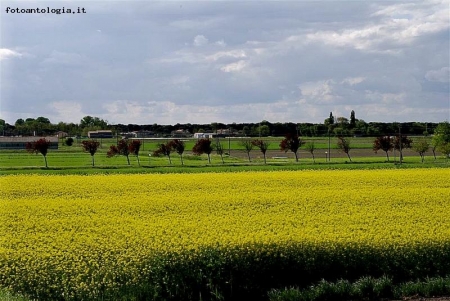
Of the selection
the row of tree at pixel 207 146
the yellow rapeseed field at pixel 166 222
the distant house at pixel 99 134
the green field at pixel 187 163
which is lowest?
the green field at pixel 187 163

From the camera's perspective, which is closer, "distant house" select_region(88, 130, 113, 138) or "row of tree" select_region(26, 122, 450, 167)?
"row of tree" select_region(26, 122, 450, 167)

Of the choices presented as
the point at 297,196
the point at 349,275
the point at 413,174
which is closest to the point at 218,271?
the point at 349,275

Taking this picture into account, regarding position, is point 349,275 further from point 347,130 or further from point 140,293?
point 347,130

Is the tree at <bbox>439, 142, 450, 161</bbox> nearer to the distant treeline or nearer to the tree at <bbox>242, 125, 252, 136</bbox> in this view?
the distant treeline

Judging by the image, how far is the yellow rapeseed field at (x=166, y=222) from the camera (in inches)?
506

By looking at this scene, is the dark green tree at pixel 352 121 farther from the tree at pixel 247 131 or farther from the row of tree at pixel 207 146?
the row of tree at pixel 207 146

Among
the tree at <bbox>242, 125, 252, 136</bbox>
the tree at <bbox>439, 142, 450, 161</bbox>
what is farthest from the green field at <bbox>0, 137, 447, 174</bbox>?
the tree at <bbox>242, 125, 252, 136</bbox>

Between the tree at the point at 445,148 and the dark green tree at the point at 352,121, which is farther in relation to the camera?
the dark green tree at the point at 352,121

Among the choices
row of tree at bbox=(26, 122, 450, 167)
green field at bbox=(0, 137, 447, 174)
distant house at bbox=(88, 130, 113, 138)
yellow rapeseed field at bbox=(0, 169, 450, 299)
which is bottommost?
green field at bbox=(0, 137, 447, 174)

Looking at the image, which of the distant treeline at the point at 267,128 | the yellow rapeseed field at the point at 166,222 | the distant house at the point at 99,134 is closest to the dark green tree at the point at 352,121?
the distant treeline at the point at 267,128

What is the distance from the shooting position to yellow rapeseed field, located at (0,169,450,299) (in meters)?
12.8

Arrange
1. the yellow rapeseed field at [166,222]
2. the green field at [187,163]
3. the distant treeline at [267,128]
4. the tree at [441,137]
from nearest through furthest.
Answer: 1. the yellow rapeseed field at [166,222]
2. the green field at [187,163]
3. the tree at [441,137]
4. the distant treeline at [267,128]

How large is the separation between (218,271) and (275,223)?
3482 millimetres

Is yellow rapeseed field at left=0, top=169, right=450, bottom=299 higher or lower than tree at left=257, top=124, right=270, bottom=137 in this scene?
lower
